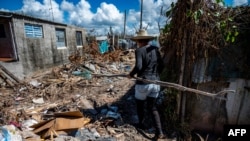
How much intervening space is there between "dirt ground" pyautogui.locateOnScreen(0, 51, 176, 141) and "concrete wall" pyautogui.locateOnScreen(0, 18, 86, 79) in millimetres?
1456

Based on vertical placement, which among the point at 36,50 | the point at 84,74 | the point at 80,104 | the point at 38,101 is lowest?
the point at 38,101

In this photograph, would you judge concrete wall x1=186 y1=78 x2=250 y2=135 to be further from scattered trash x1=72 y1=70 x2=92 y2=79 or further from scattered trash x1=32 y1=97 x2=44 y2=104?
scattered trash x1=72 y1=70 x2=92 y2=79

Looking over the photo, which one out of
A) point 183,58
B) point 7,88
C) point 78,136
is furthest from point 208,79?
point 7,88

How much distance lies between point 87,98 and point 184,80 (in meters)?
2.93

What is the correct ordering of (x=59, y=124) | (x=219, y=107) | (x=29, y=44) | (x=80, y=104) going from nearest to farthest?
(x=59, y=124), (x=219, y=107), (x=80, y=104), (x=29, y=44)

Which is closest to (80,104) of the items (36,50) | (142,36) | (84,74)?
(142,36)

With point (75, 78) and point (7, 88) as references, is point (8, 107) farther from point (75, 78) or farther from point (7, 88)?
point (75, 78)

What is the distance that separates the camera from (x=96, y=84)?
7.23 m

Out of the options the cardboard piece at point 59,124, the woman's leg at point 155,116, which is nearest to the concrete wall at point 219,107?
the woman's leg at point 155,116

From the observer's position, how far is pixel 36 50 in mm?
9945

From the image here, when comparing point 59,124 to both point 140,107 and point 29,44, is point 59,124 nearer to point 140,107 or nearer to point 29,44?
point 140,107

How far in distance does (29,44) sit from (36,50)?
616mm

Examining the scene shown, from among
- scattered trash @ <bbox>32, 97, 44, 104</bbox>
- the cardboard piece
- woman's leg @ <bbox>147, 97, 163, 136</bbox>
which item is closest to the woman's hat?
woman's leg @ <bbox>147, 97, 163, 136</bbox>

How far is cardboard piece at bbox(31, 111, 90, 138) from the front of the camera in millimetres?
3639
